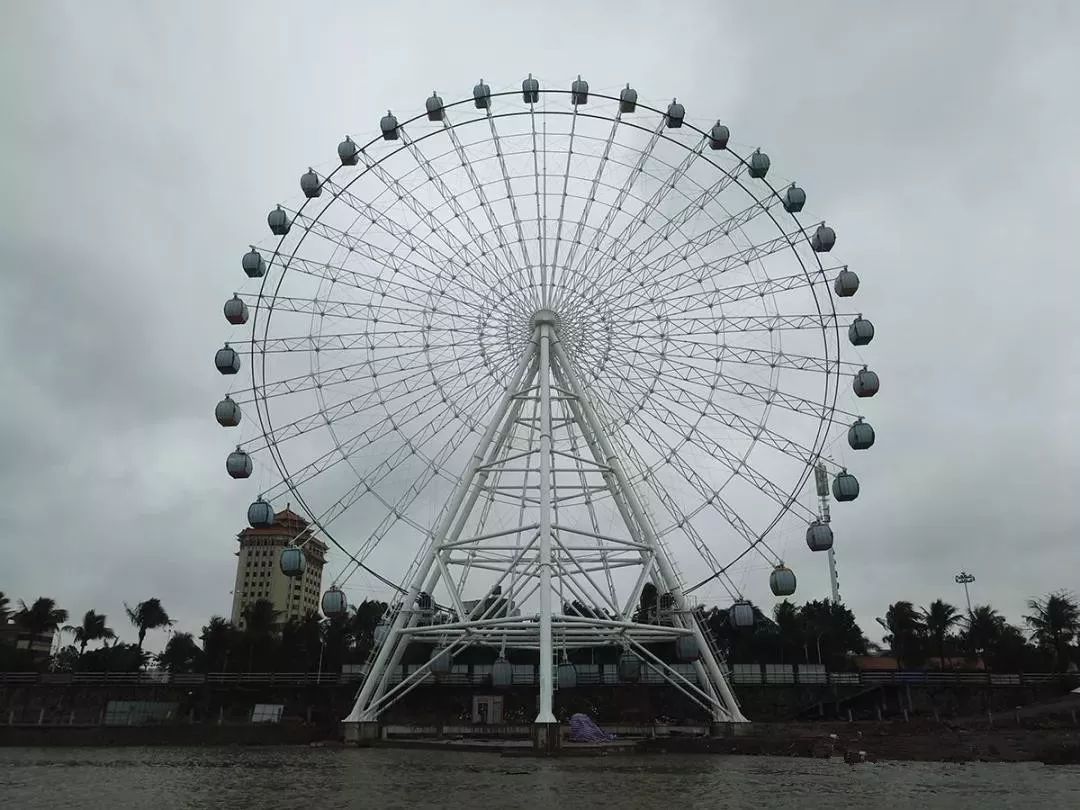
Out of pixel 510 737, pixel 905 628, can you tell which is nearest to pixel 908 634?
pixel 905 628

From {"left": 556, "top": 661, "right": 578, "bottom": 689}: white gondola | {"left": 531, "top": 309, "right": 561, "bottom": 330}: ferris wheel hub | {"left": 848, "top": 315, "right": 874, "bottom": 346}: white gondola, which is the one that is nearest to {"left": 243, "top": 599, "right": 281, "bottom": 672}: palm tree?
{"left": 556, "top": 661, "right": 578, "bottom": 689}: white gondola

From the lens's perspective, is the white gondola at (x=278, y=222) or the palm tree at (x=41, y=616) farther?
the palm tree at (x=41, y=616)

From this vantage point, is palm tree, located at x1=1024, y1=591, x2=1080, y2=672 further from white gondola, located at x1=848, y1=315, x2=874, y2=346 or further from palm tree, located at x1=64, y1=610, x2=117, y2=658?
palm tree, located at x1=64, y1=610, x2=117, y2=658

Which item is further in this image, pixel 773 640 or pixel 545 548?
pixel 773 640

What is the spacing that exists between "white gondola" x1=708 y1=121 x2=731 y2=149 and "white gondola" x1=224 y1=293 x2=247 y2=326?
19.4 meters

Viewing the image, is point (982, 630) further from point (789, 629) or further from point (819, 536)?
point (819, 536)

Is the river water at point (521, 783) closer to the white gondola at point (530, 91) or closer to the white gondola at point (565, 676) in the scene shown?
the white gondola at point (565, 676)

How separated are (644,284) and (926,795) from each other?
21056mm

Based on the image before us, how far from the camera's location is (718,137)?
34.6m

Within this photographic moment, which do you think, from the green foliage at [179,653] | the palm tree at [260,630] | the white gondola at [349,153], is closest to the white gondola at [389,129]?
the white gondola at [349,153]

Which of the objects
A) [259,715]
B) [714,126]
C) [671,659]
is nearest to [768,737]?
[714,126]

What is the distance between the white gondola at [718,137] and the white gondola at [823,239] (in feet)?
16.4

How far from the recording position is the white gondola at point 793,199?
33375 mm

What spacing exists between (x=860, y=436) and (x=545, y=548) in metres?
12.4
